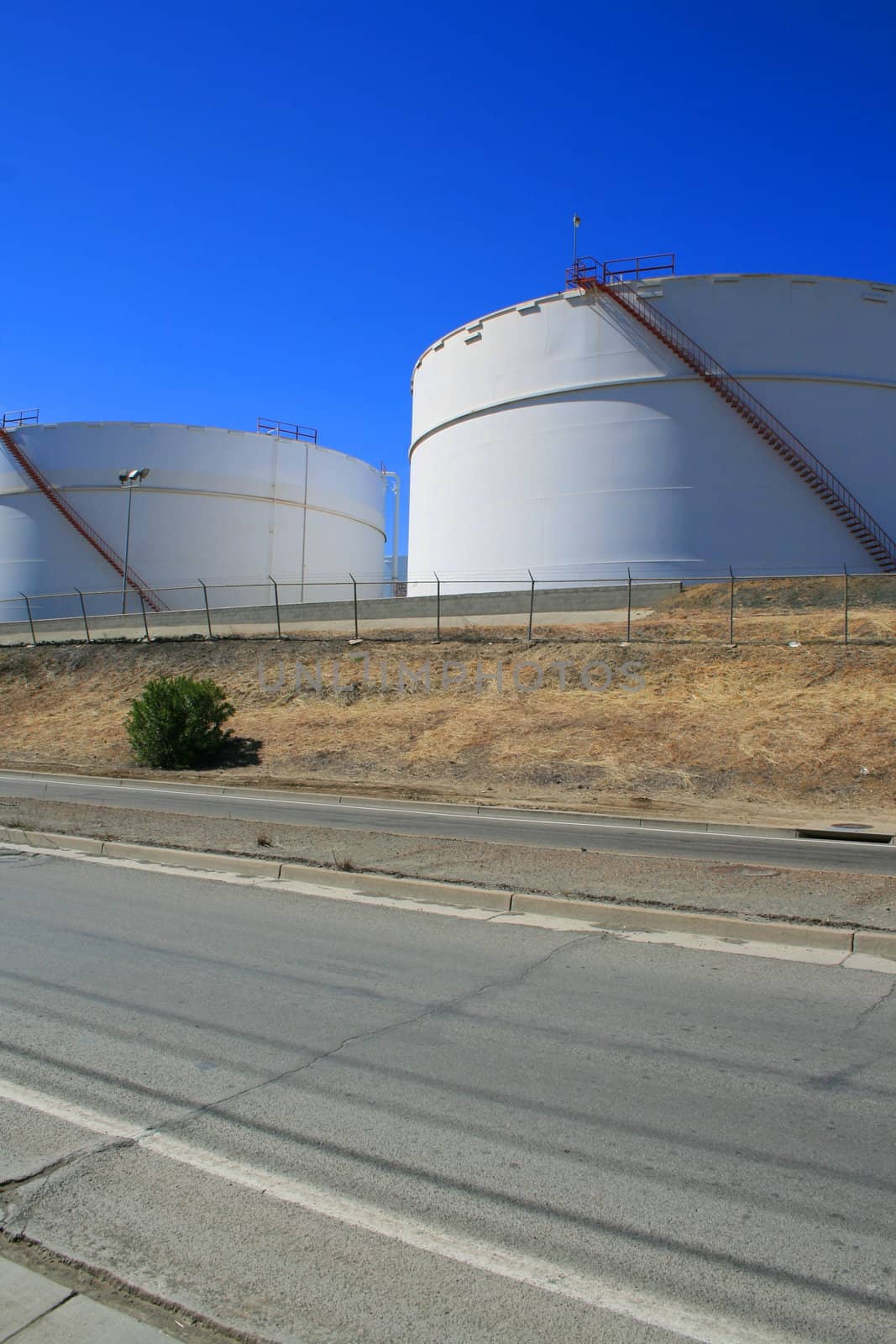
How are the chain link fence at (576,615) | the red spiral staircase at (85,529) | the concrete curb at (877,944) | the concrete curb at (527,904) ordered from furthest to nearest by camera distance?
the red spiral staircase at (85,529) < the chain link fence at (576,615) < the concrete curb at (527,904) < the concrete curb at (877,944)

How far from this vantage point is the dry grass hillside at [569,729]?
739 inches

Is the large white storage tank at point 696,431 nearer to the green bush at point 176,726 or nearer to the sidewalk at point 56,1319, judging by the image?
the green bush at point 176,726

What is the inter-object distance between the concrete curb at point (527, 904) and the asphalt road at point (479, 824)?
316cm

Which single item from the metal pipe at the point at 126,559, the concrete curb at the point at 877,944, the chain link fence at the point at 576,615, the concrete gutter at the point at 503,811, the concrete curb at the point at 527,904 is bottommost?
the concrete gutter at the point at 503,811

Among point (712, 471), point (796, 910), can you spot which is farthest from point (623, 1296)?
point (712, 471)

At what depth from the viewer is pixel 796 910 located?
8.12 metres

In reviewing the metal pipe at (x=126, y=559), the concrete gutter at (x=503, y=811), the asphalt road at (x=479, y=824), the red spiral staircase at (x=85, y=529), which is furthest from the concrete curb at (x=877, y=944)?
the red spiral staircase at (x=85, y=529)

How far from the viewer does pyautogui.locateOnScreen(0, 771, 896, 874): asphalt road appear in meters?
12.4

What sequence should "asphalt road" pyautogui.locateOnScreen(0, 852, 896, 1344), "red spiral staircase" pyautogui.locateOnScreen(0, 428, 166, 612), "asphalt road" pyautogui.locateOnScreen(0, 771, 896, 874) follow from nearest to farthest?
"asphalt road" pyautogui.locateOnScreen(0, 852, 896, 1344) < "asphalt road" pyautogui.locateOnScreen(0, 771, 896, 874) < "red spiral staircase" pyautogui.locateOnScreen(0, 428, 166, 612)

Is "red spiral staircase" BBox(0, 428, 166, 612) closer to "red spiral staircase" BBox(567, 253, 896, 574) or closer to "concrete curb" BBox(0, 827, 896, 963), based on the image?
"red spiral staircase" BBox(567, 253, 896, 574)

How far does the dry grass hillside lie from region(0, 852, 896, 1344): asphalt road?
11213 millimetres

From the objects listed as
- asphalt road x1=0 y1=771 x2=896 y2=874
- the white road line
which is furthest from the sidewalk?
asphalt road x1=0 y1=771 x2=896 y2=874

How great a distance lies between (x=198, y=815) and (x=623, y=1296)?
12591mm

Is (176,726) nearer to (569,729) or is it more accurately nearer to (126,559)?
(569,729)
